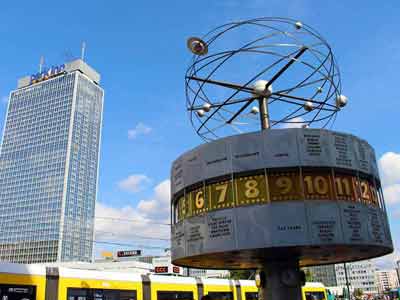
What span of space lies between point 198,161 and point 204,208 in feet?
5.44

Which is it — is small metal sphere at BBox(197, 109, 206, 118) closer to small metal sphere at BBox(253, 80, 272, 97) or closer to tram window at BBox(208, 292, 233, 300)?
small metal sphere at BBox(253, 80, 272, 97)

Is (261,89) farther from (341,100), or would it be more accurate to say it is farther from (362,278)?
(362,278)

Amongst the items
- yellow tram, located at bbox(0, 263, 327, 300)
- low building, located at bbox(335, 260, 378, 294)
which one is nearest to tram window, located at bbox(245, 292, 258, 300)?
yellow tram, located at bbox(0, 263, 327, 300)

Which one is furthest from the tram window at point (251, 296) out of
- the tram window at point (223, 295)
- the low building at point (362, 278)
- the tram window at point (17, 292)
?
the low building at point (362, 278)

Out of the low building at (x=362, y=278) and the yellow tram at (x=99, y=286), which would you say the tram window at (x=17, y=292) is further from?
the low building at (x=362, y=278)

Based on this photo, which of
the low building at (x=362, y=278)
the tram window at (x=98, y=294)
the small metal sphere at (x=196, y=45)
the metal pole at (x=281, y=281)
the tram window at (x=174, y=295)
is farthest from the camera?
the low building at (x=362, y=278)

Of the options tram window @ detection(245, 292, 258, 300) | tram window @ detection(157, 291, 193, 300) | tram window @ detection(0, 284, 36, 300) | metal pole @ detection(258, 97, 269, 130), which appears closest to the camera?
metal pole @ detection(258, 97, 269, 130)

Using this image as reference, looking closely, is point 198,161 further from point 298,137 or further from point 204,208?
point 298,137

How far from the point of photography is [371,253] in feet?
44.5

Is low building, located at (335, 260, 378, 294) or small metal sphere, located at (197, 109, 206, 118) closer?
small metal sphere, located at (197, 109, 206, 118)

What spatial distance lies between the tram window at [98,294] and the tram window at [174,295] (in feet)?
8.48

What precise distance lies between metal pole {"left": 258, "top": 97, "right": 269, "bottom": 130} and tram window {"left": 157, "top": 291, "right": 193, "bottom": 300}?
19.1 meters

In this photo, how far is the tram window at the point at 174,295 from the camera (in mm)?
29048

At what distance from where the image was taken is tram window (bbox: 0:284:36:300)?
65.0ft
